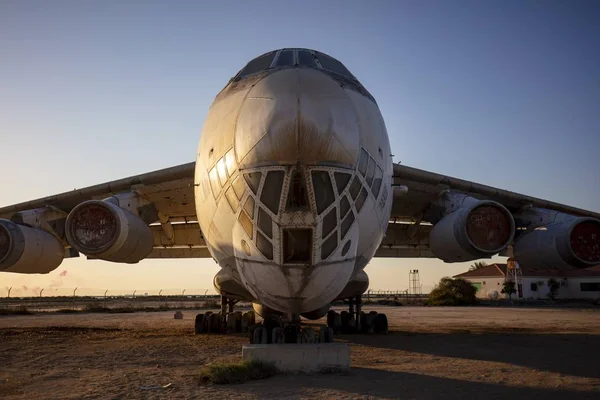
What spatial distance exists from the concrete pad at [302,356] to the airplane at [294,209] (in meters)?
0.50

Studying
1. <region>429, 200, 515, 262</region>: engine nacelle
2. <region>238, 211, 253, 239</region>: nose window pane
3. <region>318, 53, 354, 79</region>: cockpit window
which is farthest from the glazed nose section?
<region>429, 200, 515, 262</region>: engine nacelle

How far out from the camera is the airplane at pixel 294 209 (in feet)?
19.1

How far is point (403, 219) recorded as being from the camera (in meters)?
13.6

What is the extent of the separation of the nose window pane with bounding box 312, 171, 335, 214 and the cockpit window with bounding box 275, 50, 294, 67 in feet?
6.81

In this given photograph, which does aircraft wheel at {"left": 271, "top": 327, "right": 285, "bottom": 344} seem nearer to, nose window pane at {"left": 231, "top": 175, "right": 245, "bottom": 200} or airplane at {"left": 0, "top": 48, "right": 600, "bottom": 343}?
airplane at {"left": 0, "top": 48, "right": 600, "bottom": 343}

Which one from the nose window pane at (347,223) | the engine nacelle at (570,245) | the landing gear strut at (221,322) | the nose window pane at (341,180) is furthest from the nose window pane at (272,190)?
the landing gear strut at (221,322)

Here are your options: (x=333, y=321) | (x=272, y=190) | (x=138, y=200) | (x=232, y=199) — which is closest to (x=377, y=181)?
(x=272, y=190)

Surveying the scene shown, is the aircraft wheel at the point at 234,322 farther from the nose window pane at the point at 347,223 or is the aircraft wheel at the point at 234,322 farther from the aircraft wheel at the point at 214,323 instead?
the nose window pane at the point at 347,223

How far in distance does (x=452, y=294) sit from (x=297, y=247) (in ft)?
119

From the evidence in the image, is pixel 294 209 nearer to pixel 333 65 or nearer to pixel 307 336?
pixel 307 336

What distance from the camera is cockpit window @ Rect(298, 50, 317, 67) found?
739cm

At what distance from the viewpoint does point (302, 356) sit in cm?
661

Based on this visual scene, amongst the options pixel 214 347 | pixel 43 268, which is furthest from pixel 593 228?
pixel 43 268

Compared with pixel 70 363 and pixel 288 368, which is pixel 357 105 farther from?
pixel 70 363
